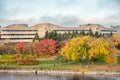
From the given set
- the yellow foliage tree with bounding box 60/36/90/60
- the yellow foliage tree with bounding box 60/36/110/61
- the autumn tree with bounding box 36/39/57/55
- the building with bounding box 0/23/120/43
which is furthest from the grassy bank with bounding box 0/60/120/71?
the building with bounding box 0/23/120/43

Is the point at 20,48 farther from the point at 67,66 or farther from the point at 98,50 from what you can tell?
the point at 98,50

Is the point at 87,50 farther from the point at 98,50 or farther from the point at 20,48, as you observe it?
the point at 20,48

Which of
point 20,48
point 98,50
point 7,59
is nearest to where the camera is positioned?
point 98,50

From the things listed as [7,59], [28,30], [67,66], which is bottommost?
[67,66]

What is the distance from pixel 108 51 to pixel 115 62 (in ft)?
10.6

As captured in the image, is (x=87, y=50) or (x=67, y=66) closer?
(x=67, y=66)

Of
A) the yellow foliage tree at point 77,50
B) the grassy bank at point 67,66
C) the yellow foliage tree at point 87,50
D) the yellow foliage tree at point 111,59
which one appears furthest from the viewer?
the yellow foliage tree at point 77,50

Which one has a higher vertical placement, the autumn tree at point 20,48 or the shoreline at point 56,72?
the autumn tree at point 20,48

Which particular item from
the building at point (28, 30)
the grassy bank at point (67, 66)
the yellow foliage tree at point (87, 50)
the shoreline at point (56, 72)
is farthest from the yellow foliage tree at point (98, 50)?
the building at point (28, 30)

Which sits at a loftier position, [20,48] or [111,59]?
[20,48]

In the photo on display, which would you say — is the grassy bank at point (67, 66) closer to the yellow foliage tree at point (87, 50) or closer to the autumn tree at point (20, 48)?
the yellow foliage tree at point (87, 50)

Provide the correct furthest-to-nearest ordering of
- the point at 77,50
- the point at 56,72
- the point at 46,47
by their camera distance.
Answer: the point at 46,47
the point at 77,50
the point at 56,72

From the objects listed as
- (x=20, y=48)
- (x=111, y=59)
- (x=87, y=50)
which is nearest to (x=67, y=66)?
(x=87, y=50)

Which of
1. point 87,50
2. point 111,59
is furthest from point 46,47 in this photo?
point 111,59
